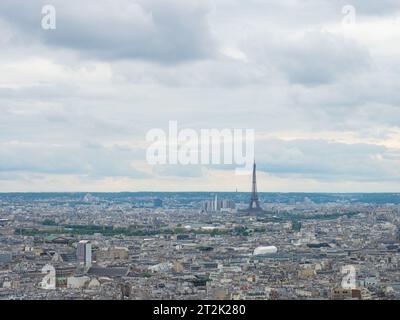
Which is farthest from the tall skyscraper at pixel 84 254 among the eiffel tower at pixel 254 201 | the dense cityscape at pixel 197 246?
the eiffel tower at pixel 254 201

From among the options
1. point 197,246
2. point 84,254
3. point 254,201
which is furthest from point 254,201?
point 84,254

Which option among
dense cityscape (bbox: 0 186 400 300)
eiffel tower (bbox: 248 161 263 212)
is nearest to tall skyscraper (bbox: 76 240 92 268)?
dense cityscape (bbox: 0 186 400 300)

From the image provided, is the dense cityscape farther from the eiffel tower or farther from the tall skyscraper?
the eiffel tower

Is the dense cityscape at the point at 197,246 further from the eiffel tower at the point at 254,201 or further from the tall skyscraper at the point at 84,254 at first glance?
the eiffel tower at the point at 254,201

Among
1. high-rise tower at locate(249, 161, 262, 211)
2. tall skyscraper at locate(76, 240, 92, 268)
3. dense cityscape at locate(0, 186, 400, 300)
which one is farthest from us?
high-rise tower at locate(249, 161, 262, 211)

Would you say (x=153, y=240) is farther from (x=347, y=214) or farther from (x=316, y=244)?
(x=347, y=214)

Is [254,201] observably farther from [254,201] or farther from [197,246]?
[197,246]

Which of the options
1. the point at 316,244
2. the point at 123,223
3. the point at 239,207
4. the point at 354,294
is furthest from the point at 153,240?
the point at 354,294
